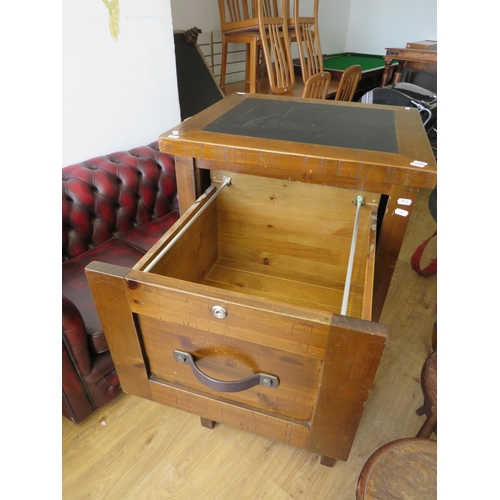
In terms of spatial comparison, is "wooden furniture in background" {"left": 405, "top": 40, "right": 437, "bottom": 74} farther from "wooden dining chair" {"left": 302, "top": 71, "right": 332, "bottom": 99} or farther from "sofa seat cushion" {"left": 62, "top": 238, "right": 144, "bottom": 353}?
"sofa seat cushion" {"left": 62, "top": 238, "right": 144, "bottom": 353}

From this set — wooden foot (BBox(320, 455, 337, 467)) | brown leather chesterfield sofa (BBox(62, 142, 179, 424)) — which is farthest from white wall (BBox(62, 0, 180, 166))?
wooden foot (BBox(320, 455, 337, 467))

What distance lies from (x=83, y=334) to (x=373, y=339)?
819 millimetres

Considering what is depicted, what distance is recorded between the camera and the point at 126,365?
75 centimetres

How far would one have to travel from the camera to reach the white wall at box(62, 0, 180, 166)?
142 cm

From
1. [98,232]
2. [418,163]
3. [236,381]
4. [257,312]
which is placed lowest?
[98,232]

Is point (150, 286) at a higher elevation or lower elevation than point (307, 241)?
higher

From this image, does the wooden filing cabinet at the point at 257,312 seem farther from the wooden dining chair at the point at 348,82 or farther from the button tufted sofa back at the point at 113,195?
the wooden dining chair at the point at 348,82

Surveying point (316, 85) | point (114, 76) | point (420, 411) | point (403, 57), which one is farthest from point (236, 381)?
point (403, 57)

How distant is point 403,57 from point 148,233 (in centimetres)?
304

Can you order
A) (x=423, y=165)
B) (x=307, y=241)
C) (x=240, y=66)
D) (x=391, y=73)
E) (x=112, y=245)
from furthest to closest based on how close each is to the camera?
(x=391, y=73)
(x=240, y=66)
(x=112, y=245)
(x=307, y=241)
(x=423, y=165)

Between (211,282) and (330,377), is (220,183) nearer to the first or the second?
(211,282)

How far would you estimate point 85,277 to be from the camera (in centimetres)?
129

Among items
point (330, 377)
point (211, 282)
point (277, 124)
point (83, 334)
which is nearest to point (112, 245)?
point (83, 334)

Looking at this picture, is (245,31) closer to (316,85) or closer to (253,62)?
(253,62)
